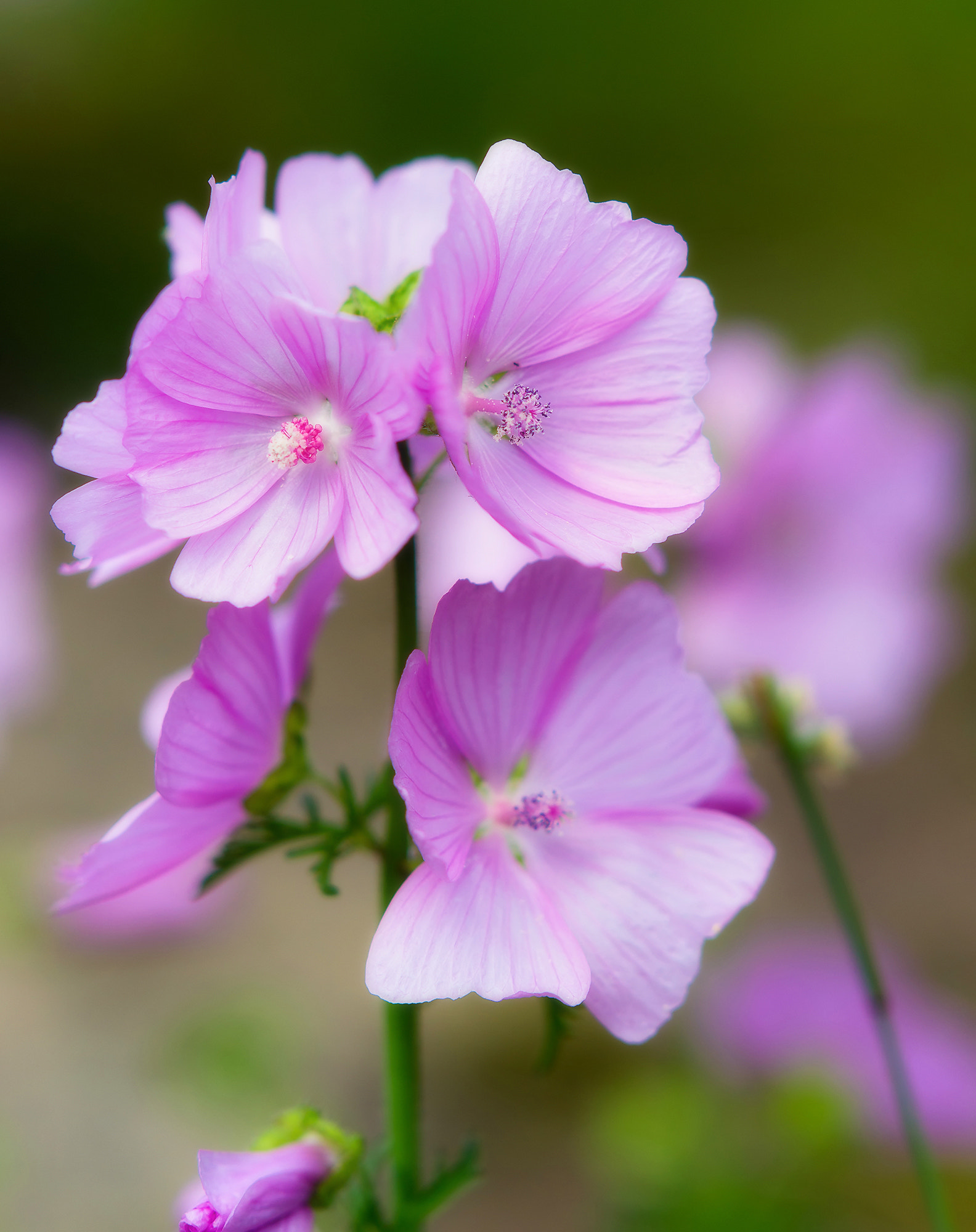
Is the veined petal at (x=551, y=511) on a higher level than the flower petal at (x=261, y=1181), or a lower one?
higher

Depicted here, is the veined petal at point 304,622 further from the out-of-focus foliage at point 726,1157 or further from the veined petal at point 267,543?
the out-of-focus foliage at point 726,1157

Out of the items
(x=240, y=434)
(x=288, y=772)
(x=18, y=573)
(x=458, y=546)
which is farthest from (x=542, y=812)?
(x=18, y=573)

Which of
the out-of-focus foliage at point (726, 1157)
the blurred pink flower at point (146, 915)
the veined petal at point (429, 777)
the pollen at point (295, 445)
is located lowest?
the out-of-focus foliage at point (726, 1157)

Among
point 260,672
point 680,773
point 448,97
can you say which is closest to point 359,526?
point 260,672

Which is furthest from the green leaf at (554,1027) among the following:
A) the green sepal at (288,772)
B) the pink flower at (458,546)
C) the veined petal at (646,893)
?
the pink flower at (458,546)

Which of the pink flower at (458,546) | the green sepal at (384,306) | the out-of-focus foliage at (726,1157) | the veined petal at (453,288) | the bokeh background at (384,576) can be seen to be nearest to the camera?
the veined petal at (453,288)

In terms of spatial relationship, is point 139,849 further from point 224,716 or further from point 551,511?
point 551,511

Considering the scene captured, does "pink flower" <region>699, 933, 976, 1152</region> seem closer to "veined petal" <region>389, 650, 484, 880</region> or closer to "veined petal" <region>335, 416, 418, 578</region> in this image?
"veined petal" <region>389, 650, 484, 880</region>
